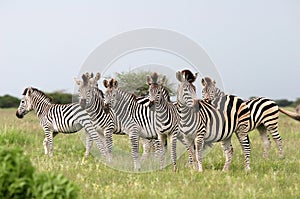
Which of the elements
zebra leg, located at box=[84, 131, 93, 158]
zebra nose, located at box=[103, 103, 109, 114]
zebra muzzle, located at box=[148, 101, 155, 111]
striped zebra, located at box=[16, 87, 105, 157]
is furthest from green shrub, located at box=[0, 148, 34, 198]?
zebra leg, located at box=[84, 131, 93, 158]

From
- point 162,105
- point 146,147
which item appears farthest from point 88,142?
point 162,105

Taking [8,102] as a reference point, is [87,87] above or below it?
below

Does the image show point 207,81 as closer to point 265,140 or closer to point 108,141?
point 108,141

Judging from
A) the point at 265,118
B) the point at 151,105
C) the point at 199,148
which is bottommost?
the point at 199,148

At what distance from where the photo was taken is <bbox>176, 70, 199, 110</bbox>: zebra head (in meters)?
10.4

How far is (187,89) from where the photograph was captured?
10.5 meters

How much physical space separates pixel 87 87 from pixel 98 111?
3.16ft

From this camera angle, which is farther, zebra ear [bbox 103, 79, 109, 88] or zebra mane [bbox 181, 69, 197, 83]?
zebra ear [bbox 103, 79, 109, 88]

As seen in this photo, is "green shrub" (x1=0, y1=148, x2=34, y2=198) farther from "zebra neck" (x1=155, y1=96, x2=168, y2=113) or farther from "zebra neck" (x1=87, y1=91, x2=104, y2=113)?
"zebra neck" (x1=87, y1=91, x2=104, y2=113)

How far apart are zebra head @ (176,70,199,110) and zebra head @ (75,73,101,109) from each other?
7.65 feet

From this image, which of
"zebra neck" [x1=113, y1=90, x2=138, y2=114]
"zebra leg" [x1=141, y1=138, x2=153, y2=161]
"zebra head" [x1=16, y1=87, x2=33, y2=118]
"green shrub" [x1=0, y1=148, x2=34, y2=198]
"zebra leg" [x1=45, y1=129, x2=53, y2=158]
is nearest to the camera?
"green shrub" [x1=0, y1=148, x2=34, y2=198]

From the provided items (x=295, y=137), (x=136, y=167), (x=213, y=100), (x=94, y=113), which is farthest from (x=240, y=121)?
(x=295, y=137)

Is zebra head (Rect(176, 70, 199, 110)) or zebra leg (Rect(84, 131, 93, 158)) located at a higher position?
zebra head (Rect(176, 70, 199, 110))

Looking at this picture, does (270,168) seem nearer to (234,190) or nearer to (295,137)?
(234,190)
